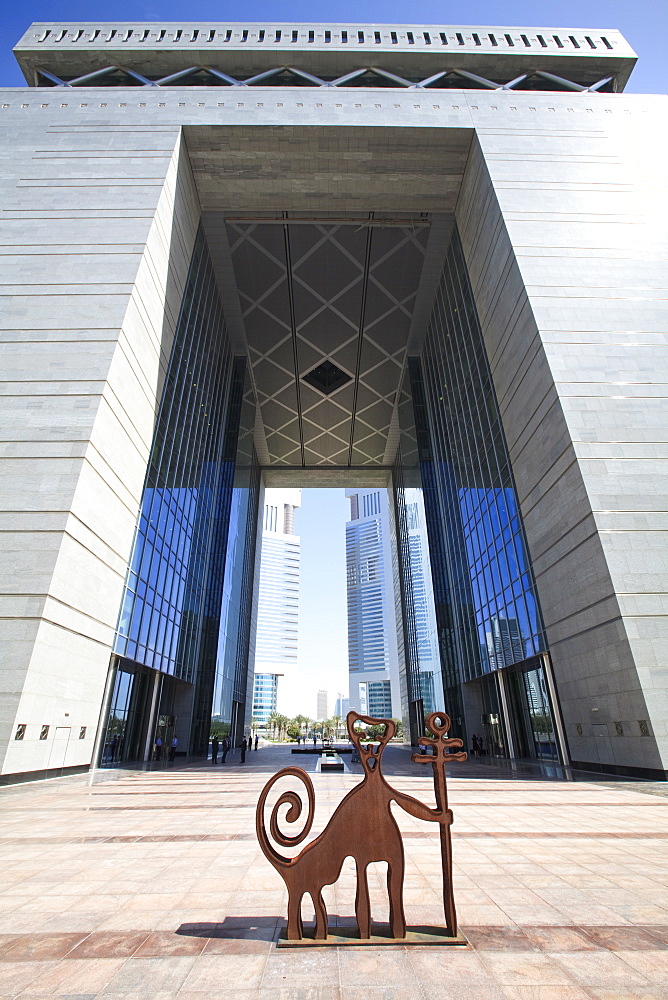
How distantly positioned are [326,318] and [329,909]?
33.5 meters

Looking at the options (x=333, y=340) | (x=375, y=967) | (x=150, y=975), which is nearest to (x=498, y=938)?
(x=375, y=967)

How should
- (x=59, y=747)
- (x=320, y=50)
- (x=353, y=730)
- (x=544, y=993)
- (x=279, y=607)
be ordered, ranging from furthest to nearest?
(x=279, y=607), (x=320, y=50), (x=59, y=747), (x=353, y=730), (x=544, y=993)

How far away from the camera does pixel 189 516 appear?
88.2 ft

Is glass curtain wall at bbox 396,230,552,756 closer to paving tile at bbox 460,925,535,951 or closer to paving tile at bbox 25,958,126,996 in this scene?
paving tile at bbox 460,925,535,951

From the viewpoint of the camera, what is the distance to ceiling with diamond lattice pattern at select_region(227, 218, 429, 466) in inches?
1147

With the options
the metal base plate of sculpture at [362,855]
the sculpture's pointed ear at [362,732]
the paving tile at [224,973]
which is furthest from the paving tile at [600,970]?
the paving tile at [224,973]

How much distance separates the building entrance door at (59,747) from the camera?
13398 millimetres

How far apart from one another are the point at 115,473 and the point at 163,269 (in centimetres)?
1002

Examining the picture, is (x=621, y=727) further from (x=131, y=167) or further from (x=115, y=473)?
(x=131, y=167)

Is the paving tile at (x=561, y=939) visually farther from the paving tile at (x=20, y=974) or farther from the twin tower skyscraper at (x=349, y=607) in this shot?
the twin tower skyscraper at (x=349, y=607)

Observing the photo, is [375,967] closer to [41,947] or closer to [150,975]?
[150,975]

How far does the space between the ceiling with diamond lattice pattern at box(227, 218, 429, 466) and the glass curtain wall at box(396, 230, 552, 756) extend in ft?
8.41

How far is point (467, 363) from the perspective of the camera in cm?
2700

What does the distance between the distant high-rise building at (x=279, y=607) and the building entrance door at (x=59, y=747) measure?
12205 centimetres
